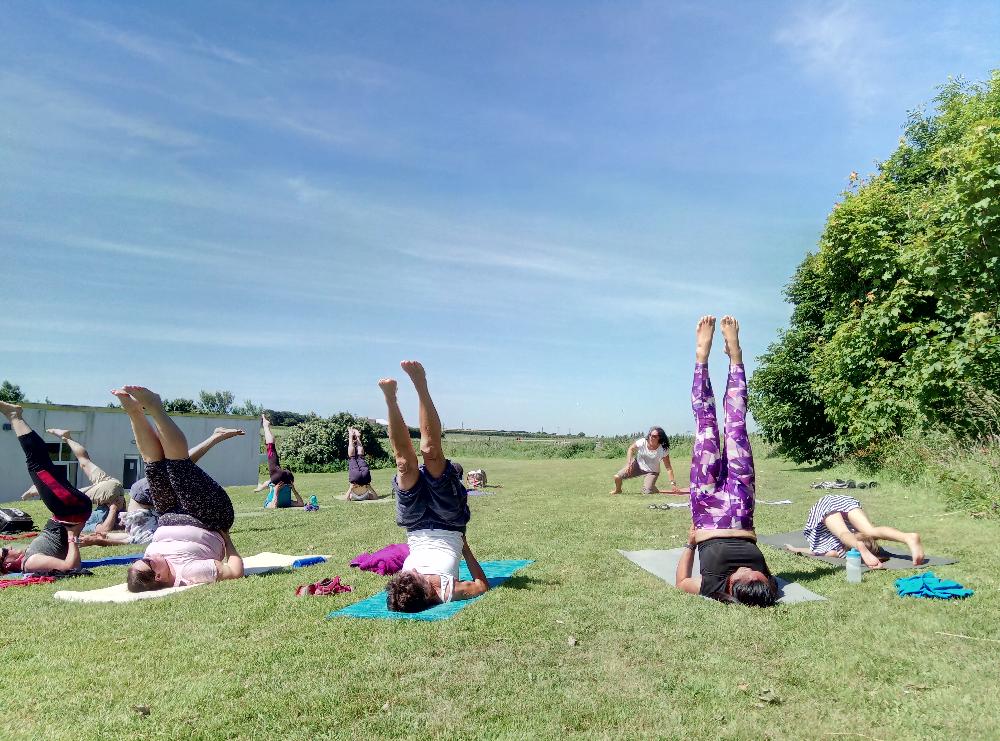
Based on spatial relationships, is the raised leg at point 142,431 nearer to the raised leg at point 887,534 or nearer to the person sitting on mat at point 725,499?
the person sitting on mat at point 725,499

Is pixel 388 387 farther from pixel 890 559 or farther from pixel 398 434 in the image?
pixel 890 559

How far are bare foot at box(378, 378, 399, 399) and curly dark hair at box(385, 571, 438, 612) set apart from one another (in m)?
1.57

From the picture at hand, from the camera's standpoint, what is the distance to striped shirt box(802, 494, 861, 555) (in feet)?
25.8

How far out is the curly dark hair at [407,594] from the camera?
5898mm

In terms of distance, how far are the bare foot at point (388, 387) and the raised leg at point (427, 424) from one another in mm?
167

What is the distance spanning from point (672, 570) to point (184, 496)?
209 inches

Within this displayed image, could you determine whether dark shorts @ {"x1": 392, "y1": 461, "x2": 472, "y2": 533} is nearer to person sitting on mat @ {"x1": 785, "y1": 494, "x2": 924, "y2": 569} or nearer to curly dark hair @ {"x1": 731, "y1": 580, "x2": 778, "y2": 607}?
curly dark hair @ {"x1": 731, "y1": 580, "x2": 778, "y2": 607}

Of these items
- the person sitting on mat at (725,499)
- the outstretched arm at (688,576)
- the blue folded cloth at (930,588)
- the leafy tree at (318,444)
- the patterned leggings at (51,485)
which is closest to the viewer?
the blue folded cloth at (930,588)

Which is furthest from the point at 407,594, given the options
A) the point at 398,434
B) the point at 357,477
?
the point at 357,477

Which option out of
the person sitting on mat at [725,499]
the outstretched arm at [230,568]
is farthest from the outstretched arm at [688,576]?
the outstretched arm at [230,568]

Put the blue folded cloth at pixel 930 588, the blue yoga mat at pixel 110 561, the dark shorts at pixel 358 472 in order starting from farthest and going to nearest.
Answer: the dark shorts at pixel 358 472 → the blue yoga mat at pixel 110 561 → the blue folded cloth at pixel 930 588

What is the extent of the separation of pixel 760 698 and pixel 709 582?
2289mm

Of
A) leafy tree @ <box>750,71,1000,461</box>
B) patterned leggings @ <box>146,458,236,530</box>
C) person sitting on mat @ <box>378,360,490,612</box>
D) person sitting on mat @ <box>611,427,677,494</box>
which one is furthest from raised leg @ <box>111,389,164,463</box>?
leafy tree @ <box>750,71,1000,461</box>

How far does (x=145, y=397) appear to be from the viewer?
7.39 metres
